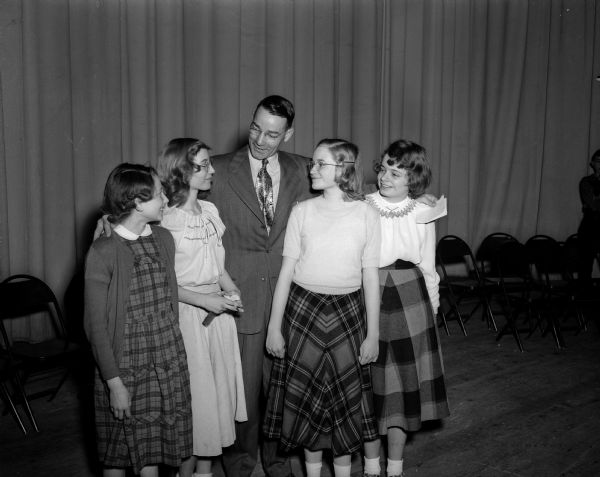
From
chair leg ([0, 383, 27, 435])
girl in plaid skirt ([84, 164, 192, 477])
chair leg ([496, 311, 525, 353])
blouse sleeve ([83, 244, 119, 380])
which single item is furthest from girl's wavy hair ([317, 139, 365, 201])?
chair leg ([496, 311, 525, 353])

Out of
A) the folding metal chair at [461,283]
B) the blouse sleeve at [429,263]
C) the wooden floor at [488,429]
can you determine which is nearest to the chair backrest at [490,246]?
the folding metal chair at [461,283]

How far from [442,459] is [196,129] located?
3.29 meters

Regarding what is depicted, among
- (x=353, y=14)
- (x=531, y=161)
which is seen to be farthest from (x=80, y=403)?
(x=531, y=161)

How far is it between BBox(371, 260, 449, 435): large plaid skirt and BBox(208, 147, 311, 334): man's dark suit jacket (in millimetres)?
490

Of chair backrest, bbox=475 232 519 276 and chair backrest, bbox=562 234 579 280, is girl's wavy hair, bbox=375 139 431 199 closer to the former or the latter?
chair backrest, bbox=562 234 579 280

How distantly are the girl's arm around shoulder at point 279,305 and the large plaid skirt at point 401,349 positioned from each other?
45 cm

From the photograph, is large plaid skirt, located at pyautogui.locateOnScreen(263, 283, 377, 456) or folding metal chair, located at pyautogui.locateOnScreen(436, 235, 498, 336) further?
folding metal chair, located at pyautogui.locateOnScreen(436, 235, 498, 336)

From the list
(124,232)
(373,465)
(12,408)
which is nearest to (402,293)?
(373,465)

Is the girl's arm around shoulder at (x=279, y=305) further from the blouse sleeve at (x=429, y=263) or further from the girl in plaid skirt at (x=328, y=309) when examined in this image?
the blouse sleeve at (x=429, y=263)

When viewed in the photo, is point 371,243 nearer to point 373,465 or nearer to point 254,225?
point 254,225

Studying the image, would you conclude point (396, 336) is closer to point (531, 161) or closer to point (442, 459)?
point (442, 459)

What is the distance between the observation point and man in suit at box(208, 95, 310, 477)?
9.85 feet

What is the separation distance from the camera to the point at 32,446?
3.54 m

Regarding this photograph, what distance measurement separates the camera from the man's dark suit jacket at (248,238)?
301 cm
